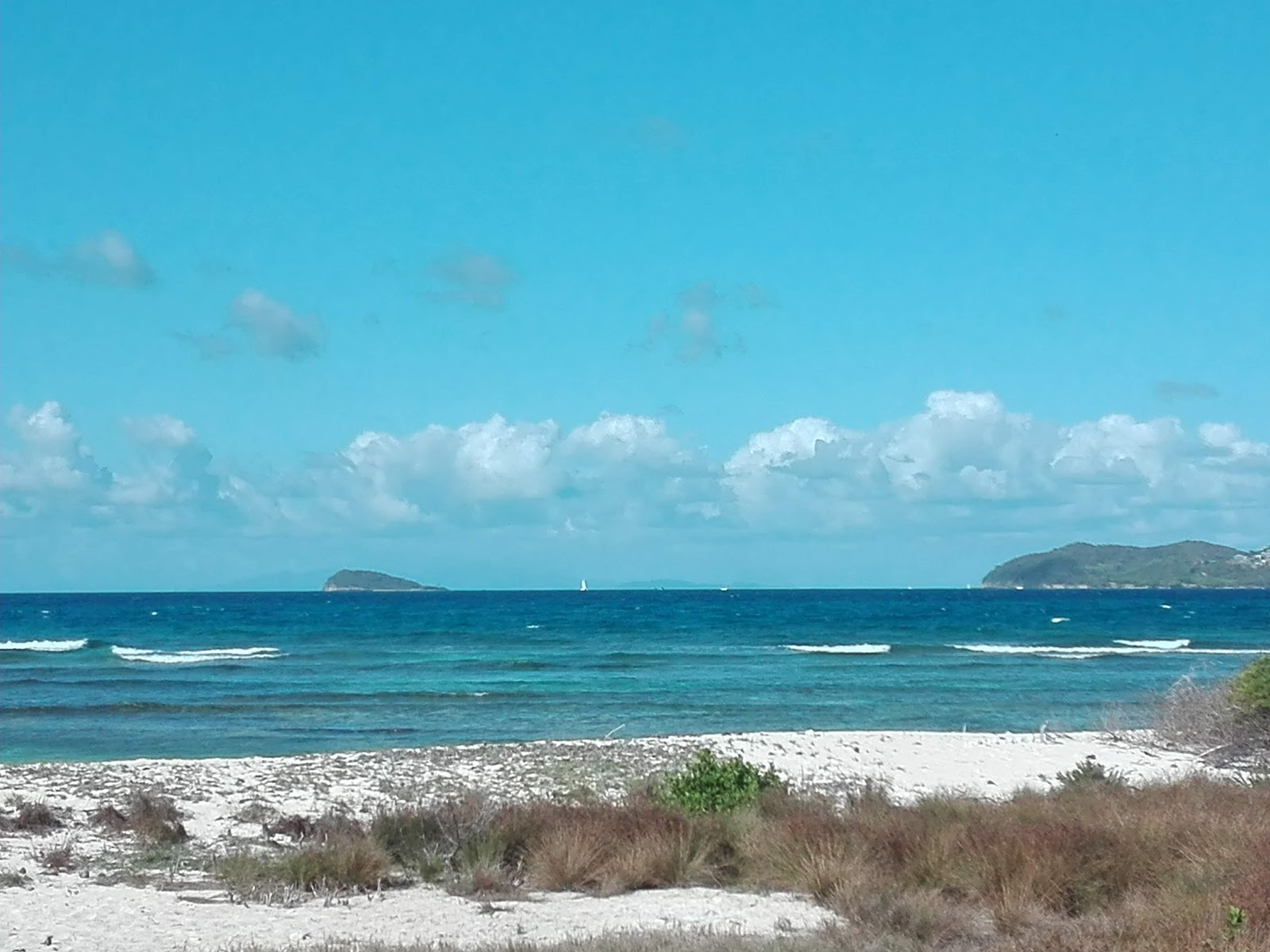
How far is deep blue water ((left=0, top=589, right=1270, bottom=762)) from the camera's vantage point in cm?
2792

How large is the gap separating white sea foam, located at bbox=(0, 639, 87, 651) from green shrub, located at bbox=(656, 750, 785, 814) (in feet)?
156

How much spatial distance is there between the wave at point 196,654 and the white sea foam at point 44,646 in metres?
2.01

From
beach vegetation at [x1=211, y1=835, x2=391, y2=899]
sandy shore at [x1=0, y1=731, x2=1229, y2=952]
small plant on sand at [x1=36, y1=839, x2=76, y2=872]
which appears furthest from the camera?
small plant on sand at [x1=36, y1=839, x2=76, y2=872]

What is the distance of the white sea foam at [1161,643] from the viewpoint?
5534 centimetres

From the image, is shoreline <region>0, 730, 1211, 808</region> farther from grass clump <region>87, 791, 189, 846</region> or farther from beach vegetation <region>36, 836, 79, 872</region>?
beach vegetation <region>36, 836, 79, 872</region>

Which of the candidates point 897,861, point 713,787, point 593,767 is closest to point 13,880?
point 713,787

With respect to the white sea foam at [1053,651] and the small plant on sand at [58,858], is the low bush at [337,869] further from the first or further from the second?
the white sea foam at [1053,651]

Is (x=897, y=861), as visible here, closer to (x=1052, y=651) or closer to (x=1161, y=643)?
(x=1052, y=651)

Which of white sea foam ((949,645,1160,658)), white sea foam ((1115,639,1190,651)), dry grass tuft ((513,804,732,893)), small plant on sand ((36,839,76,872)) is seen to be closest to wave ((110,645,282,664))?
white sea foam ((949,645,1160,658))

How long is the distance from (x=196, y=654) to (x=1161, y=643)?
40.9m

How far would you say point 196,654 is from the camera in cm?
5125

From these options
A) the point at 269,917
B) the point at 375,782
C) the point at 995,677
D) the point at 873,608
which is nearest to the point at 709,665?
the point at 995,677

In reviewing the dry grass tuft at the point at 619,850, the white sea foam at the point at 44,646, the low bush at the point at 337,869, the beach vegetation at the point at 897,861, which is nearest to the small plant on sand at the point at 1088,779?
the beach vegetation at the point at 897,861

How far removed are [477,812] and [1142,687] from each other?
30.1 meters
